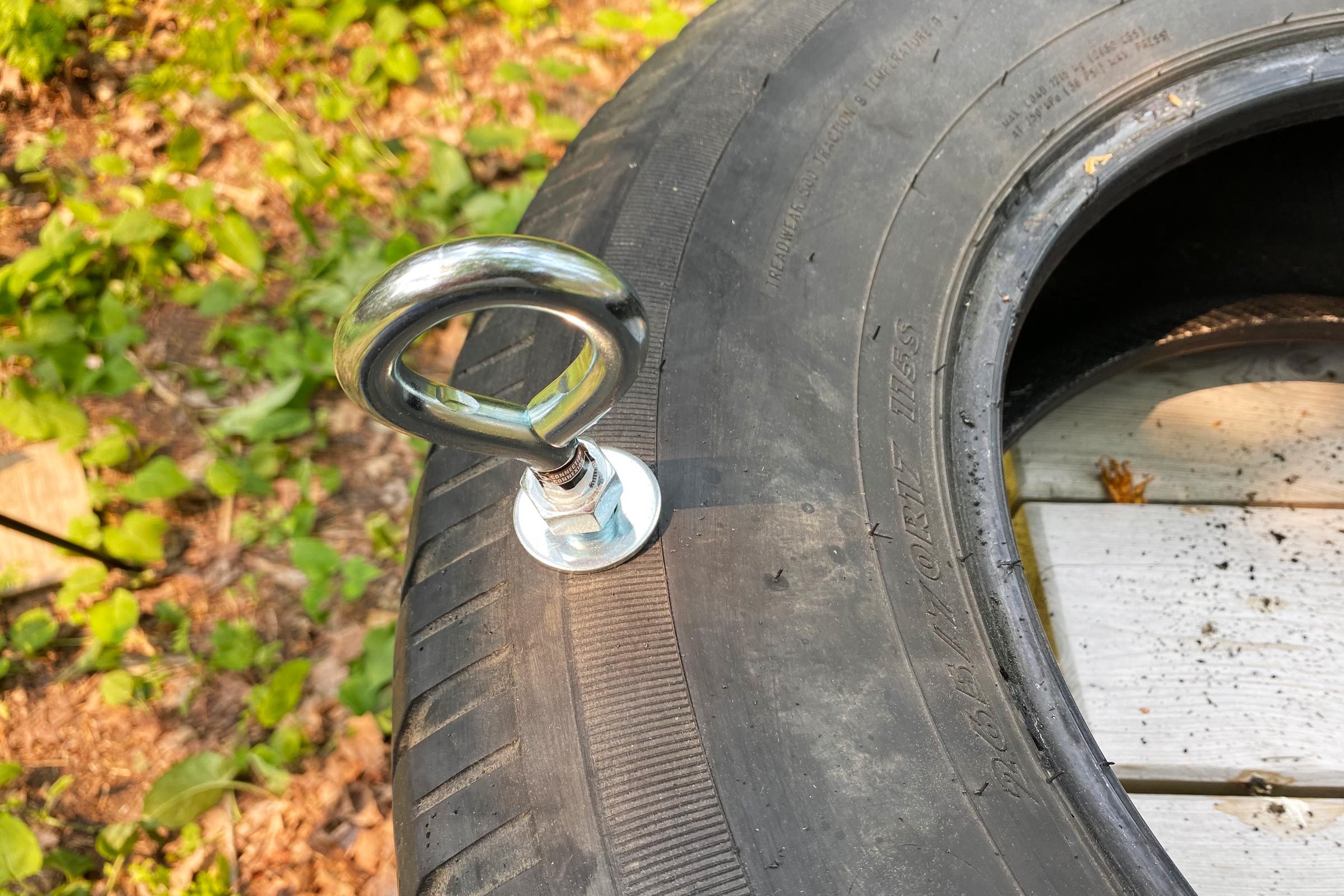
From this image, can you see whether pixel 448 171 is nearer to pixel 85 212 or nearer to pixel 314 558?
pixel 85 212

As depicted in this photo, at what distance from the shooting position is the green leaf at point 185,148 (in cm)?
171

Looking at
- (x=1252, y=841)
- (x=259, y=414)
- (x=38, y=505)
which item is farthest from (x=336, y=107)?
(x=1252, y=841)

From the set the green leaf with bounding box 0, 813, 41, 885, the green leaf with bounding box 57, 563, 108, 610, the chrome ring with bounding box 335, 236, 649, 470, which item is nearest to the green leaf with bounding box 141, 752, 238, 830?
the green leaf with bounding box 0, 813, 41, 885

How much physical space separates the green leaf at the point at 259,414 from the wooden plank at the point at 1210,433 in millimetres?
1137

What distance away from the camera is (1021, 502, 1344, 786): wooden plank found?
97 centimetres

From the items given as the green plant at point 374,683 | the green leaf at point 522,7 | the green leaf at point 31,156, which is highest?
the green leaf at point 522,7

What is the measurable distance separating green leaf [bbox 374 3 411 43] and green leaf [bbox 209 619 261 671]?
1.24 meters

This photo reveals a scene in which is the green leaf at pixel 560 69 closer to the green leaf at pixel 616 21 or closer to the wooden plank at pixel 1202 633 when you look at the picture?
the green leaf at pixel 616 21

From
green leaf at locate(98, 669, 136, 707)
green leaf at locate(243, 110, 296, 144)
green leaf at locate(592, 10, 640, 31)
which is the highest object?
green leaf at locate(592, 10, 640, 31)

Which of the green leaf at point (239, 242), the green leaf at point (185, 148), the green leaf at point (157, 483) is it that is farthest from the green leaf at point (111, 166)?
the green leaf at point (157, 483)

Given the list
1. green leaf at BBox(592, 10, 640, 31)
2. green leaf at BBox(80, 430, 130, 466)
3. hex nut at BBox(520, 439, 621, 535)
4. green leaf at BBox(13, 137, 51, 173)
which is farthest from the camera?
green leaf at BBox(592, 10, 640, 31)

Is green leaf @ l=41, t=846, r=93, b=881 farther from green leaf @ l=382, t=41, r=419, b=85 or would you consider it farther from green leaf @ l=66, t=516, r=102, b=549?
green leaf @ l=382, t=41, r=419, b=85

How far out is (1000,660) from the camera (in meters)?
0.71

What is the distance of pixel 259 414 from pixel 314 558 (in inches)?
11.6
